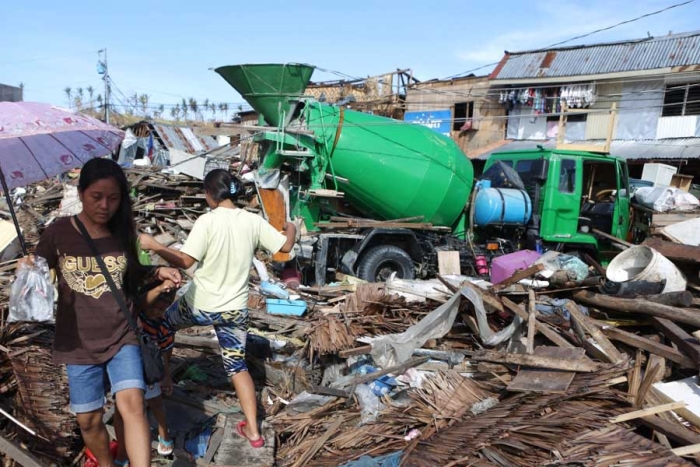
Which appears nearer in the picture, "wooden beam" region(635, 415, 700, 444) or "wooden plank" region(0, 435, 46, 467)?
"wooden plank" region(0, 435, 46, 467)

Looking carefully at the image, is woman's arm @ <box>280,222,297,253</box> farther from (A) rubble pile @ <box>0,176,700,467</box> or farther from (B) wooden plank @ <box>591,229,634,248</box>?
(B) wooden plank @ <box>591,229,634,248</box>

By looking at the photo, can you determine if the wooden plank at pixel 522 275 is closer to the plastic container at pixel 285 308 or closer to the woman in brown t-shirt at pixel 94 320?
the plastic container at pixel 285 308

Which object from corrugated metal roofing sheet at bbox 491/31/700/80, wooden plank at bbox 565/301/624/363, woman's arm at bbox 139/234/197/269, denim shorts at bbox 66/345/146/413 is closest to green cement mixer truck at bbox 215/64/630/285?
wooden plank at bbox 565/301/624/363

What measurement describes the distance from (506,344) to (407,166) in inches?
147

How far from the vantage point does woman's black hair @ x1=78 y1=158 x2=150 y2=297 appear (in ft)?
8.31

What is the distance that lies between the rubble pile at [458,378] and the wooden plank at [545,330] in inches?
0.6

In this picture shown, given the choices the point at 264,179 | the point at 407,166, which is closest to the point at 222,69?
the point at 264,179

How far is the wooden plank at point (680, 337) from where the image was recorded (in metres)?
3.82

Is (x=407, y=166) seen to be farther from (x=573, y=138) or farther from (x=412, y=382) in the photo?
(x=573, y=138)

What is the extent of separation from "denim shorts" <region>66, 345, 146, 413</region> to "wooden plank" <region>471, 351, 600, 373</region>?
2.52 metres

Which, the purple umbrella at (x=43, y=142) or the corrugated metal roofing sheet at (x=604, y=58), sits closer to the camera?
the purple umbrella at (x=43, y=142)

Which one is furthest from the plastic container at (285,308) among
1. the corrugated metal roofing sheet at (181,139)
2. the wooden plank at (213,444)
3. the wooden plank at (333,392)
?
the corrugated metal roofing sheet at (181,139)

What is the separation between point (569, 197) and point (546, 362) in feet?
16.7

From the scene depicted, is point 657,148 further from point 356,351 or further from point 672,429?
point 356,351
